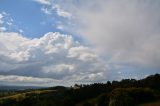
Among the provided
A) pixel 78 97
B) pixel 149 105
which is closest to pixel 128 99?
pixel 149 105

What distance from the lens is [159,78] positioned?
17375 centimetres

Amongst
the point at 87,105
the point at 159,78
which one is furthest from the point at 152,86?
the point at 87,105

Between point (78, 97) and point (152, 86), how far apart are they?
3913 centimetres

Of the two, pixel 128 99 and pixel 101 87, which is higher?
pixel 101 87

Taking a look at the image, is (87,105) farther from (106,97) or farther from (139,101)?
(139,101)

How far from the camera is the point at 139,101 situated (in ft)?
458

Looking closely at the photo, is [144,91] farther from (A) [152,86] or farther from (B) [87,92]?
(B) [87,92]

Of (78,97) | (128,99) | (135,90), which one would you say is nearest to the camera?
(128,99)

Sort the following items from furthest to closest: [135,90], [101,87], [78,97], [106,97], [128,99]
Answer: [101,87], [78,97], [135,90], [106,97], [128,99]

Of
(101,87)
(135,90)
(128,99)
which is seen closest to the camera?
(128,99)

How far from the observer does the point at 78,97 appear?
16450 cm

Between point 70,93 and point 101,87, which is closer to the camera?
point 70,93

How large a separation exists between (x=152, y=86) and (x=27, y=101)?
64854 millimetres

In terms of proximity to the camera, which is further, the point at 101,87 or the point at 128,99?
the point at 101,87
